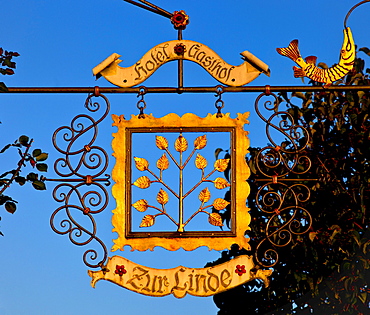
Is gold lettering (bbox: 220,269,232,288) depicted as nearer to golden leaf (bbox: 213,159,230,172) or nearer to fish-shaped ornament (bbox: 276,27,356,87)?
golden leaf (bbox: 213,159,230,172)

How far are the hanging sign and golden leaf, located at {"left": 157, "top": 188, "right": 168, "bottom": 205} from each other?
94 centimetres

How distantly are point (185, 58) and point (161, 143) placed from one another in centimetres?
73

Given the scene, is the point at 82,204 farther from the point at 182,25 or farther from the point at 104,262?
the point at 182,25

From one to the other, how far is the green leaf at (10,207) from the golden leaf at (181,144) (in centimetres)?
142

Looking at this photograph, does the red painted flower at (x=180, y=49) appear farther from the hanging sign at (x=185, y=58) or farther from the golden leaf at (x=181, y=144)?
the golden leaf at (x=181, y=144)

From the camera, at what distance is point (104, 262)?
7383 millimetres

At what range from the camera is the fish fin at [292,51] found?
7742 millimetres

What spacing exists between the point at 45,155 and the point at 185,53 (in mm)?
1424

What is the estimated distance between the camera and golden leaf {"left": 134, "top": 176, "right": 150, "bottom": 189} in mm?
7488

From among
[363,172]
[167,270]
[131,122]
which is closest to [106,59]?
[131,122]

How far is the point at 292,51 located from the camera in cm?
775

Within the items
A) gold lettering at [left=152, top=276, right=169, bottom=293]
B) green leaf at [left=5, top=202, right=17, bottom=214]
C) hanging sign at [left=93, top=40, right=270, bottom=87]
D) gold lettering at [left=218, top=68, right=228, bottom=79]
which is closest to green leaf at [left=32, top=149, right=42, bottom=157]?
green leaf at [left=5, top=202, right=17, bottom=214]

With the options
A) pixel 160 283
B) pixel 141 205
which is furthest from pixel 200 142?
pixel 160 283

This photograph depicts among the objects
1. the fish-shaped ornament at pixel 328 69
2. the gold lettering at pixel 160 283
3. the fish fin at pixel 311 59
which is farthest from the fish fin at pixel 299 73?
the gold lettering at pixel 160 283
